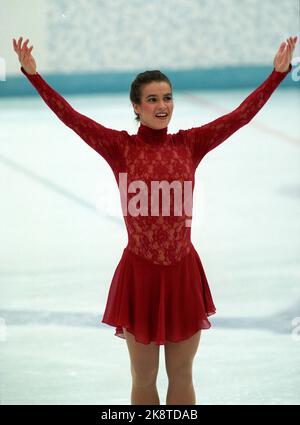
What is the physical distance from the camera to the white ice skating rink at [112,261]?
3066 millimetres

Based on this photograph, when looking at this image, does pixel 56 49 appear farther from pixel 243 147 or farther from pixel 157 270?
pixel 157 270

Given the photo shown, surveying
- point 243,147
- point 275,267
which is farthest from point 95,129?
point 243,147

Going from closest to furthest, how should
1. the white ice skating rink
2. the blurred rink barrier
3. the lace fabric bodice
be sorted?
the lace fabric bodice < the white ice skating rink < the blurred rink barrier

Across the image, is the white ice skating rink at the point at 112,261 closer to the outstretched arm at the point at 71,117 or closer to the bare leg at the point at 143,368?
the bare leg at the point at 143,368

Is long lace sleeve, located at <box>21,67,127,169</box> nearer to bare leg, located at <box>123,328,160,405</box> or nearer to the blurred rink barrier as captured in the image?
bare leg, located at <box>123,328,160,405</box>

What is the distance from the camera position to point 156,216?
2.39 metres

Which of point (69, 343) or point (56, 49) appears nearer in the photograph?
point (69, 343)

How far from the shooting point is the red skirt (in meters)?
2.43

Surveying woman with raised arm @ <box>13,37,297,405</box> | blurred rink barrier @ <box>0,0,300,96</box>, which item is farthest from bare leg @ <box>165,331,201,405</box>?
blurred rink barrier @ <box>0,0,300,96</box>

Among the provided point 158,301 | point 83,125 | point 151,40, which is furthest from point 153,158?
point 151,40

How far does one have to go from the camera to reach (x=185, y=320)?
2.45 m

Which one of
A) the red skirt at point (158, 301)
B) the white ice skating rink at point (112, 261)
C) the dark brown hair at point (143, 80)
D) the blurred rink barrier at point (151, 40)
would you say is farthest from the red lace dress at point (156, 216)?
the blurred rink barrier at point (151, 40)

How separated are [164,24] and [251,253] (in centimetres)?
395

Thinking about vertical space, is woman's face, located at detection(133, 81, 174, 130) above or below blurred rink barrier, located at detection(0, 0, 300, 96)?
below
